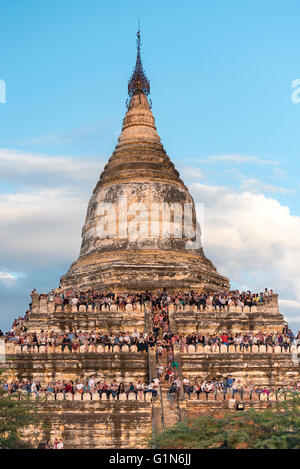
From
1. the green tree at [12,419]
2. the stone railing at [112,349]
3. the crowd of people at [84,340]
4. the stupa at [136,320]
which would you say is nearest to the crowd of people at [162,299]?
the stupa at [136,320]

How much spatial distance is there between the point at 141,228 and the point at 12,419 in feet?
78.5

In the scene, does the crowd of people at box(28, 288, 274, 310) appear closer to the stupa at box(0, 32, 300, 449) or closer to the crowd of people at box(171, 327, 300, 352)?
the stupa at box(0, 32, 300, 449)

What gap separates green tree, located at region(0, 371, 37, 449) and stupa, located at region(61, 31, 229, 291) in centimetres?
1778

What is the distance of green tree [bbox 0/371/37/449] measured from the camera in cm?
2459

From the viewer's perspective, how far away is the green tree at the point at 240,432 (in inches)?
859

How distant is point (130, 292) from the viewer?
43.2 m

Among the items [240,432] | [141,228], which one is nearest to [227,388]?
[240,432]

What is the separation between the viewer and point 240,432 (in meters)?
22.3

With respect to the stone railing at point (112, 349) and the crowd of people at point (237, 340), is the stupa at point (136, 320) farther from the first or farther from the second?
the crowd of people at point (237, 340)

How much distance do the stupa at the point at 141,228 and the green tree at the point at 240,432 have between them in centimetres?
1935

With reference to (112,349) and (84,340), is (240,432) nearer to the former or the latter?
(112,349)
